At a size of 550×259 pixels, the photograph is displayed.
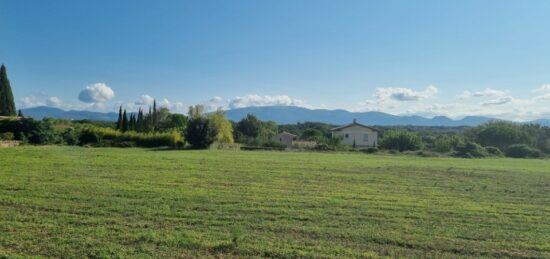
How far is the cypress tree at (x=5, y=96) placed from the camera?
2250 inches

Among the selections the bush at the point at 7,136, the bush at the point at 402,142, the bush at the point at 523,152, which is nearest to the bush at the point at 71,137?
the bush at the point at 7,136

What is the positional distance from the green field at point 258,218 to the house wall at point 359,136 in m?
50.1

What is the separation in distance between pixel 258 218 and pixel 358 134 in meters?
58.5

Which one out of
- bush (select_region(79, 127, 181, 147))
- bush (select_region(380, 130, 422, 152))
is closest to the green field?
bush (select_region(79, 127, 181, 147))

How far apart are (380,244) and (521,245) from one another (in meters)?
2.37

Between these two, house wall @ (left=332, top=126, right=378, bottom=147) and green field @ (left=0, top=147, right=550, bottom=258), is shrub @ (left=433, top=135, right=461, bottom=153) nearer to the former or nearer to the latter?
house wall @ (left=332, top=126, right=378, bottom=147)

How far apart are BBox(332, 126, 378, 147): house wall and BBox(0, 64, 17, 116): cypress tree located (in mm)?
46827

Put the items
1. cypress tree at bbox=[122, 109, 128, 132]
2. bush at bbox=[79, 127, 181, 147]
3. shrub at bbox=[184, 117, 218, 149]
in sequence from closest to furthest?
shrub at bbox=[184, 117, 218, 149], bush at bbox=[79, 127, 181, 147], cypress tree at bbox=[122, 109, 128, 132]

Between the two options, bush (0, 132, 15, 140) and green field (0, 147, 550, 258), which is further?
bush (0, 132, 15, 140)

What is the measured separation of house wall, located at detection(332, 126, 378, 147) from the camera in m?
64.2

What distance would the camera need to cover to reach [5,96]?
189ft

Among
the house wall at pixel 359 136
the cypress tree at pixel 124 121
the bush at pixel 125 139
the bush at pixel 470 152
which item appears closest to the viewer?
the bush at pixel 470 152

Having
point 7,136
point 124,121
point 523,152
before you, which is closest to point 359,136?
point 523,152

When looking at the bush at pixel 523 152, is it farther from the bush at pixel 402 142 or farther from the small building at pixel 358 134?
the small building at pixel 358 134
